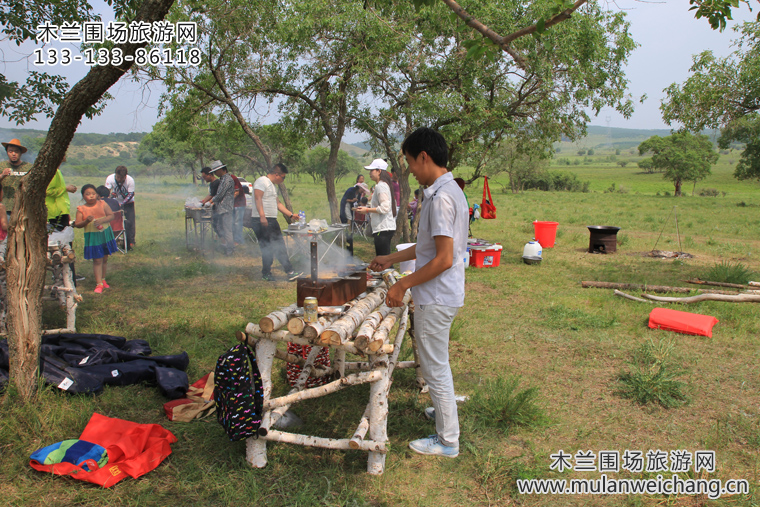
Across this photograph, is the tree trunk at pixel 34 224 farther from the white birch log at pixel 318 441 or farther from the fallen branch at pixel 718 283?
the fallen branch at pixel 718 283

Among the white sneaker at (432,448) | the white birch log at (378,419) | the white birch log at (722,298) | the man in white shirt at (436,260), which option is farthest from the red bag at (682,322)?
the white birch log at (378,419)

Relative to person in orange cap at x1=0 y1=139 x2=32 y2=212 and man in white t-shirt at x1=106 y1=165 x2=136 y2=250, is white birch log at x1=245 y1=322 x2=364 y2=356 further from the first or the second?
man in white t-shirt at x1=106 y1=165 x2=136 y2=250

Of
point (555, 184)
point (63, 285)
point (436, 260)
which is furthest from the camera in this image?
point (555, 184)

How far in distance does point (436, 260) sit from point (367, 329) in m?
0.66

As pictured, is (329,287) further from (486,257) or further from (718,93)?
(718,93)

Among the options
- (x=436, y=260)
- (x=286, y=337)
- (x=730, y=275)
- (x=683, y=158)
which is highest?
(x=683, y=158)

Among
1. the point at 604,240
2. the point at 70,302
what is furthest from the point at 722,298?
the point at 70,302

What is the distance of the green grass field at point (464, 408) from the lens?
2.71m

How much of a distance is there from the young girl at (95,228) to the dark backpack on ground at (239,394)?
482 centimetres

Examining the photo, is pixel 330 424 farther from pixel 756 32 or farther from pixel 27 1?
pixel 756 32

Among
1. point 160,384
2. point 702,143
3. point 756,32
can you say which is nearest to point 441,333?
point 160,384

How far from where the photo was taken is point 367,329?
2.89 m

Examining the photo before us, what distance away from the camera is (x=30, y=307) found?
3.41 meters

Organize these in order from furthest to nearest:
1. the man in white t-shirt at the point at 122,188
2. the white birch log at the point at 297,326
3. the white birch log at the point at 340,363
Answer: the man in white t-shirt at the point at 122,188 < the white birch log at the point at 340,363 < the white birch log at the point at 297,326
